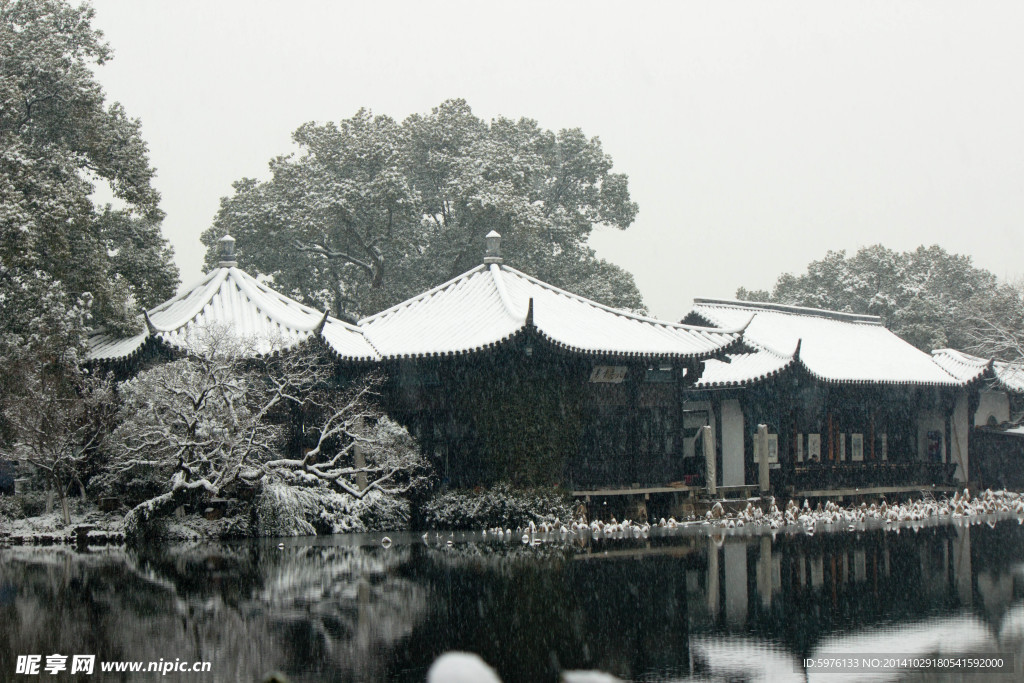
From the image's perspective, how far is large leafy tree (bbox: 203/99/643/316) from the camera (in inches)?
1464

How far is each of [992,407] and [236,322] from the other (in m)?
22.7

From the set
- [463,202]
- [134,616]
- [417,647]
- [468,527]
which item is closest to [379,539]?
[468,527]

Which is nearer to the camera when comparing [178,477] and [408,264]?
[178,477]

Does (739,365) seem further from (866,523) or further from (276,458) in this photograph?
(276,458)

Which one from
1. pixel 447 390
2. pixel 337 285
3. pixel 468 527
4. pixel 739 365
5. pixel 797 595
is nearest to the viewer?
pixel 797 595

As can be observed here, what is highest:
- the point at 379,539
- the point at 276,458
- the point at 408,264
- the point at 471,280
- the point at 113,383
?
the point at 408,264

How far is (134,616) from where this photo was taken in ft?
32.9

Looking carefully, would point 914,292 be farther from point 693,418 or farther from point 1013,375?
point 693,418

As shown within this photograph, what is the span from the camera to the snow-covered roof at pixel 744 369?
25156mm

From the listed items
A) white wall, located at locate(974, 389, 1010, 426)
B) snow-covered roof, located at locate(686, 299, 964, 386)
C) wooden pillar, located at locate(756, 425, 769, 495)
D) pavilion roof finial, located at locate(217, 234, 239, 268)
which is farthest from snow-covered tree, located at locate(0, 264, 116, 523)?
white wall, located at locate(974, 389, 1010, 426)

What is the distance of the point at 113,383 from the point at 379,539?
6.96m

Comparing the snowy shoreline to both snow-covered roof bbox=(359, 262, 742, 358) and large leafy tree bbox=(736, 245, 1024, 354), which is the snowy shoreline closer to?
snow-covered roof bbox=(359, 262, 742, 358)

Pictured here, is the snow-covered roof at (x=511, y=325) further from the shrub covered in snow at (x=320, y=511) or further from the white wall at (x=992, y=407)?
the white wall at (x=992, y=407)

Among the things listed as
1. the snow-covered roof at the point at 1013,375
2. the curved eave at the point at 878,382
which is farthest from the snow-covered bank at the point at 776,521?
the snow-covered roof at the point at 1013,375
